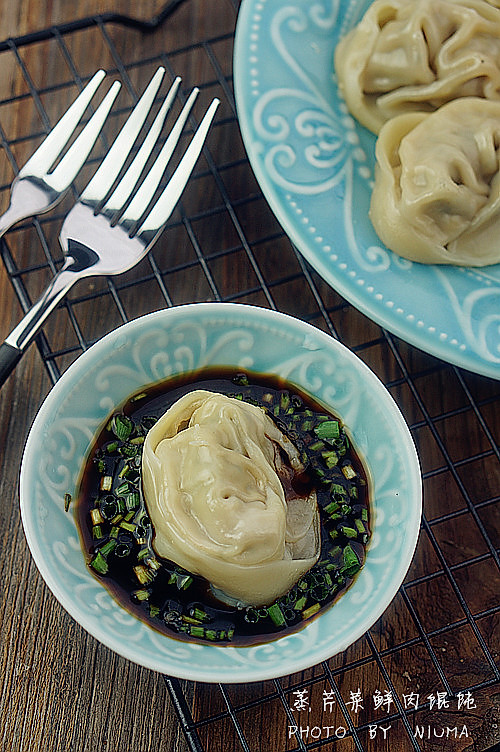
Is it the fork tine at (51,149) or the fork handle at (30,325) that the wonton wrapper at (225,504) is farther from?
the fork tine at (51,149)

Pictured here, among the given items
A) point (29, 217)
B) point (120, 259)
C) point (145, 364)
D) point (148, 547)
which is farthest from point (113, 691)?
point (29, 217)

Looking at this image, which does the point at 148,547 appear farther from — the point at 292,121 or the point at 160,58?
the point at 160,58

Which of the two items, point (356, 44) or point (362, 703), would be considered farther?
point (356, 44)

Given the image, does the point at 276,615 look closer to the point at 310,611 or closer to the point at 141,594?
the point at 310,611

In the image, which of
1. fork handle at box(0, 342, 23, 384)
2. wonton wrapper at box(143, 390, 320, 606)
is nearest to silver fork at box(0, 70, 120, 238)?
fork handle at box(0, 342, 23, 384)

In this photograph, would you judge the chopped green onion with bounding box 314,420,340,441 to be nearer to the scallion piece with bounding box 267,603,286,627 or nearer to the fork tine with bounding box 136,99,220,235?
the scallion piece with bounding box 267,603,286,627

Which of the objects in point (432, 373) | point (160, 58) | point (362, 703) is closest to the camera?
point (362, 703)

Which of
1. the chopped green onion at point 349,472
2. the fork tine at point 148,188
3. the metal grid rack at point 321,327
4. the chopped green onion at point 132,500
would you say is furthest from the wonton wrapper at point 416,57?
the chopped green onion at point 132,500
